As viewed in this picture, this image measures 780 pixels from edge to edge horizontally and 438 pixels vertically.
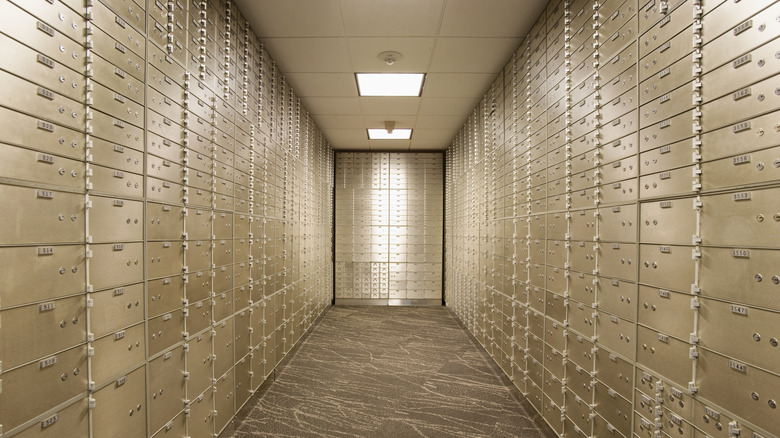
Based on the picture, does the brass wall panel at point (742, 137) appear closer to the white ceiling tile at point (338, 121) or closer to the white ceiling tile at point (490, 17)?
the white ceiling tile at point (490, 17)

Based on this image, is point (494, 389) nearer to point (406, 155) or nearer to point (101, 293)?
point (101, 293)

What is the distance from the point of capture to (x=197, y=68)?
2320 millimetres

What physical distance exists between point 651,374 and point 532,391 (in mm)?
1525

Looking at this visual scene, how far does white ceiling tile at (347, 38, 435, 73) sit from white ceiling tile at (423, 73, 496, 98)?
0.99 ft

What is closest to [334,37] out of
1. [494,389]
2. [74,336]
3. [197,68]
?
[197,68]

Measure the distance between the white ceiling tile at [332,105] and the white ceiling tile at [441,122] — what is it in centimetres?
92

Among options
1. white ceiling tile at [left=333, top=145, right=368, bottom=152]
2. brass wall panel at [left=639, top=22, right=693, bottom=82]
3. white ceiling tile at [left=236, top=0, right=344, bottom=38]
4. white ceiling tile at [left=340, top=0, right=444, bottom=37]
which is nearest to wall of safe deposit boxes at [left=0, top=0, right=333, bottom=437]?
white ceiling tile at [left=236, top=0, right=344, bottom=38]

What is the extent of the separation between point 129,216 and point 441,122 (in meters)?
4.63

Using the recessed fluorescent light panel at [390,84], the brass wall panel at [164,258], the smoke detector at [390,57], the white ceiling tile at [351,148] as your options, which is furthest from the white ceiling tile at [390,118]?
the brass wall panel at [164,258]

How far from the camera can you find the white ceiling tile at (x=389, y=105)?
4.77 meters

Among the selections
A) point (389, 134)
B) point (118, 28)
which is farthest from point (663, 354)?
point (389, 134)

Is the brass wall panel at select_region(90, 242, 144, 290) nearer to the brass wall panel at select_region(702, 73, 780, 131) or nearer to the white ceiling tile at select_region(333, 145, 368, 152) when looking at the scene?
the brass wall panel at select_region(702, 73, 780, 131)

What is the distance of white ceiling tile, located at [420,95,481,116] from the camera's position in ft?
15.7

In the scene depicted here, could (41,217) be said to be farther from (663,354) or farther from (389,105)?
(389,105)
